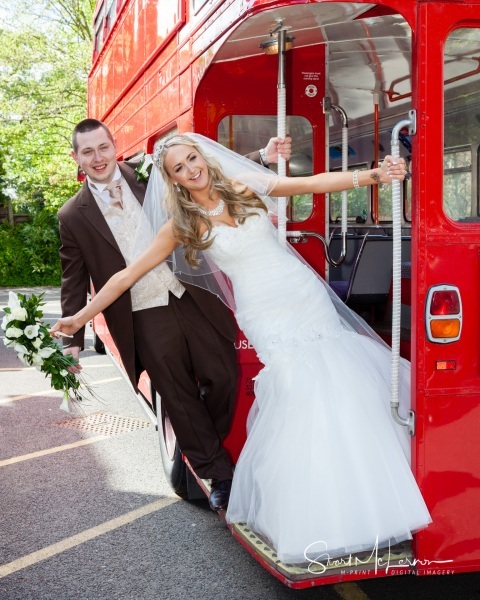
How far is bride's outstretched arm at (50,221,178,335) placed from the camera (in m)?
3.57

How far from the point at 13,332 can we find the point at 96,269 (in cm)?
52

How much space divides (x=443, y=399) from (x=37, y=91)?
21872 mm

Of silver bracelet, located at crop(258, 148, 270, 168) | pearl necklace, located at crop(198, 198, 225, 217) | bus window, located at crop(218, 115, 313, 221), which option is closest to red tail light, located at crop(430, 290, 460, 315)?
pearl necklace, located at crop(198, 198, 225, 217)

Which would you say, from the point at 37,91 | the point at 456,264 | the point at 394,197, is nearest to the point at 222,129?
the point at 394,197

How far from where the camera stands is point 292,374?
326 cm

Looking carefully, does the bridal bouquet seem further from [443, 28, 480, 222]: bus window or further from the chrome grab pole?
[443, 28, 480, 222]: bus window

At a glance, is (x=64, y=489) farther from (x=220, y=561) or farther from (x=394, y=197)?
(x=394, y=197)

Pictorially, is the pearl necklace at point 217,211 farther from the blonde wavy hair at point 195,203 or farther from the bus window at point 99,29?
the bus window at point 99,29

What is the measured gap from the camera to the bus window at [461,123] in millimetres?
2967

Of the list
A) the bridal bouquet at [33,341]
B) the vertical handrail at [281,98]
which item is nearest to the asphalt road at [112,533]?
the bridal bouquet at [33,341]

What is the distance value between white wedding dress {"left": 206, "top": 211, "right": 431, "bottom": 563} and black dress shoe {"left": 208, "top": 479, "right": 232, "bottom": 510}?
0.31m

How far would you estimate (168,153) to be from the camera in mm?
3500

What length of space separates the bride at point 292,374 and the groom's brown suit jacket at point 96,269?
0.69 ft

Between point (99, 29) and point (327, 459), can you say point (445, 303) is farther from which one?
point (99, 29)
